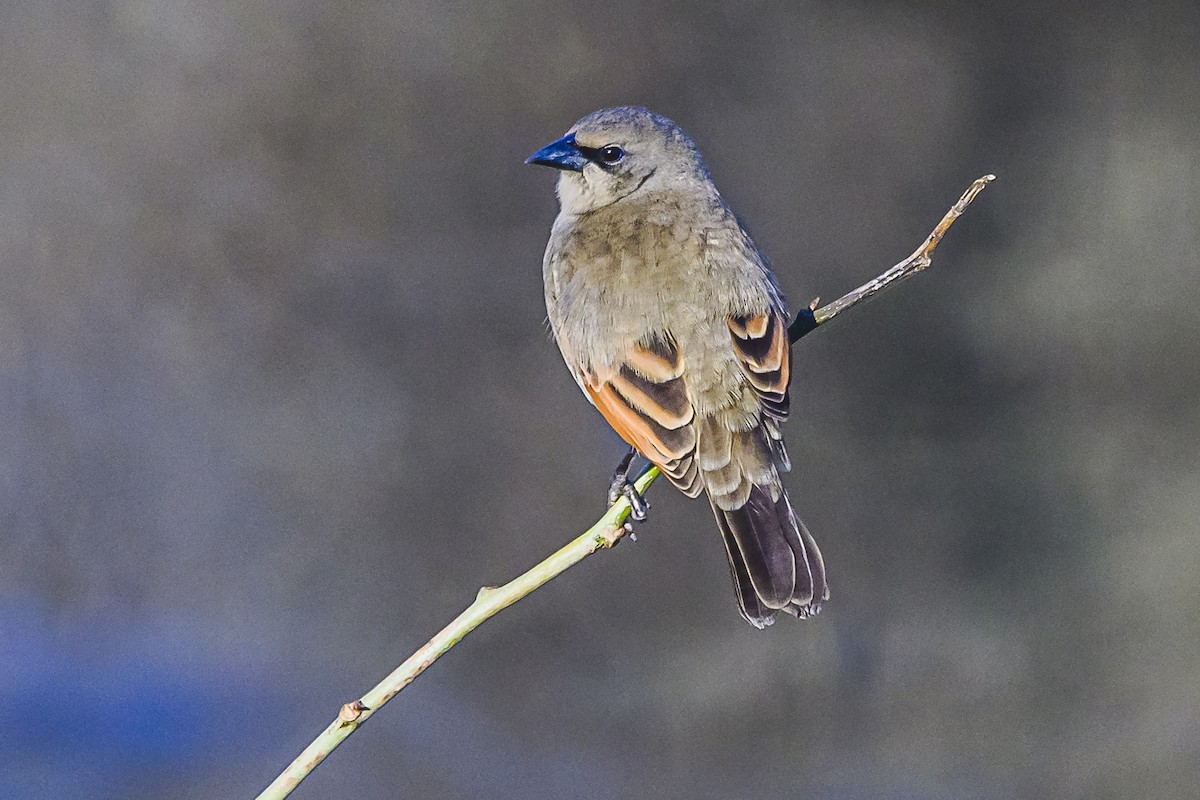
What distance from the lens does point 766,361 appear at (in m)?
2.10

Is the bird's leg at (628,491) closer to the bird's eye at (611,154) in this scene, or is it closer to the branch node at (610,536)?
the branch node at (610,536)

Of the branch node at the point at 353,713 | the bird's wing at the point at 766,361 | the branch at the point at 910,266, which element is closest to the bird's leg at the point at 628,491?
the bird's wing at the point at 766,361

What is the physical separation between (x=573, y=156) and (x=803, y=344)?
7.14 feet

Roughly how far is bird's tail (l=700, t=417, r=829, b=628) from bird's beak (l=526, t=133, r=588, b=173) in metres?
0.75

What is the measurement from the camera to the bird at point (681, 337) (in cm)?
200

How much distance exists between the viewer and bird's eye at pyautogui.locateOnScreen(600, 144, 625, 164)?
250 cm

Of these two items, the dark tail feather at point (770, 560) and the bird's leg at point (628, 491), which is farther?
the dark tail feather at point (770, 560)

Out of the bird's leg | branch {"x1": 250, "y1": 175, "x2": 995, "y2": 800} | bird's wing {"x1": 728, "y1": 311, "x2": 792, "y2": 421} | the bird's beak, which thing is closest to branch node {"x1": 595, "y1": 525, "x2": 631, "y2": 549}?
branch {"x1": 250, "y1": 175, "x2": 995, "y2": 800}

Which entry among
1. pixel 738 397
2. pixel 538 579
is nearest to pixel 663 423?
pixel 738 397

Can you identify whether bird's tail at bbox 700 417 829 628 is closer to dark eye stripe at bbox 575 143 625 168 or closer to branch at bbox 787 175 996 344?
branch at bbox 787 175 996 344

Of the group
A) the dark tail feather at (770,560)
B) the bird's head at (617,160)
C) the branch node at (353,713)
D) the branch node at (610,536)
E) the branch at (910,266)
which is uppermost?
the bird's head at (617,160)

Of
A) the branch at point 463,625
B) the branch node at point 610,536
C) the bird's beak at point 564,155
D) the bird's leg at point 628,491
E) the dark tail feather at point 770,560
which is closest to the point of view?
the branch at point 463,625

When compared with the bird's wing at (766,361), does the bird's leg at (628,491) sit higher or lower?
lower

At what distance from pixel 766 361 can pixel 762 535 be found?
0.31 metres
